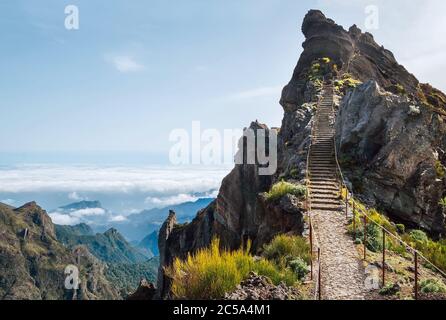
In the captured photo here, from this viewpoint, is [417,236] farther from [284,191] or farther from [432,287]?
[432,287]

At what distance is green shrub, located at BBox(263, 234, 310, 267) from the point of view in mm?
14424

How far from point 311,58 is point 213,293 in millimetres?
59737

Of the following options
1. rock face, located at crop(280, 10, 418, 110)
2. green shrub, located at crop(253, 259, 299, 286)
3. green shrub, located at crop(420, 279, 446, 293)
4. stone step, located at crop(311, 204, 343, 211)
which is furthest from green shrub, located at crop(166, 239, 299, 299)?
rock face, located at crop(280, 10, 418, 110)

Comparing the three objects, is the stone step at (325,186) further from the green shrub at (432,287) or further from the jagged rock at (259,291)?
the jagged rock at (259,291)

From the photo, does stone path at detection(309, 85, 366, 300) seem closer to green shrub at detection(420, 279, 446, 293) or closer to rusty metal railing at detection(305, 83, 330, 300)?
rusty metal railing at detection(305, 83, 330, 300)

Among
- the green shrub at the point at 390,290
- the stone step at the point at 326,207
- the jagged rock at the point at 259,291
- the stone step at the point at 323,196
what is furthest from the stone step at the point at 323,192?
the jagged rock at the point at 259,291

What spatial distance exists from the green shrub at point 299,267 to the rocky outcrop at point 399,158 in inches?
511

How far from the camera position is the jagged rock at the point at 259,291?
363 inches

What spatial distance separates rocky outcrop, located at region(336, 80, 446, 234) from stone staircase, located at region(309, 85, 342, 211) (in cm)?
132

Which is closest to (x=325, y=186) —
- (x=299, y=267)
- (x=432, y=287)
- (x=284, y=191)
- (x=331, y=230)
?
(x=284, y=191)

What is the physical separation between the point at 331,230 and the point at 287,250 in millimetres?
4486

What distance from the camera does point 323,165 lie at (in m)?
29.8
